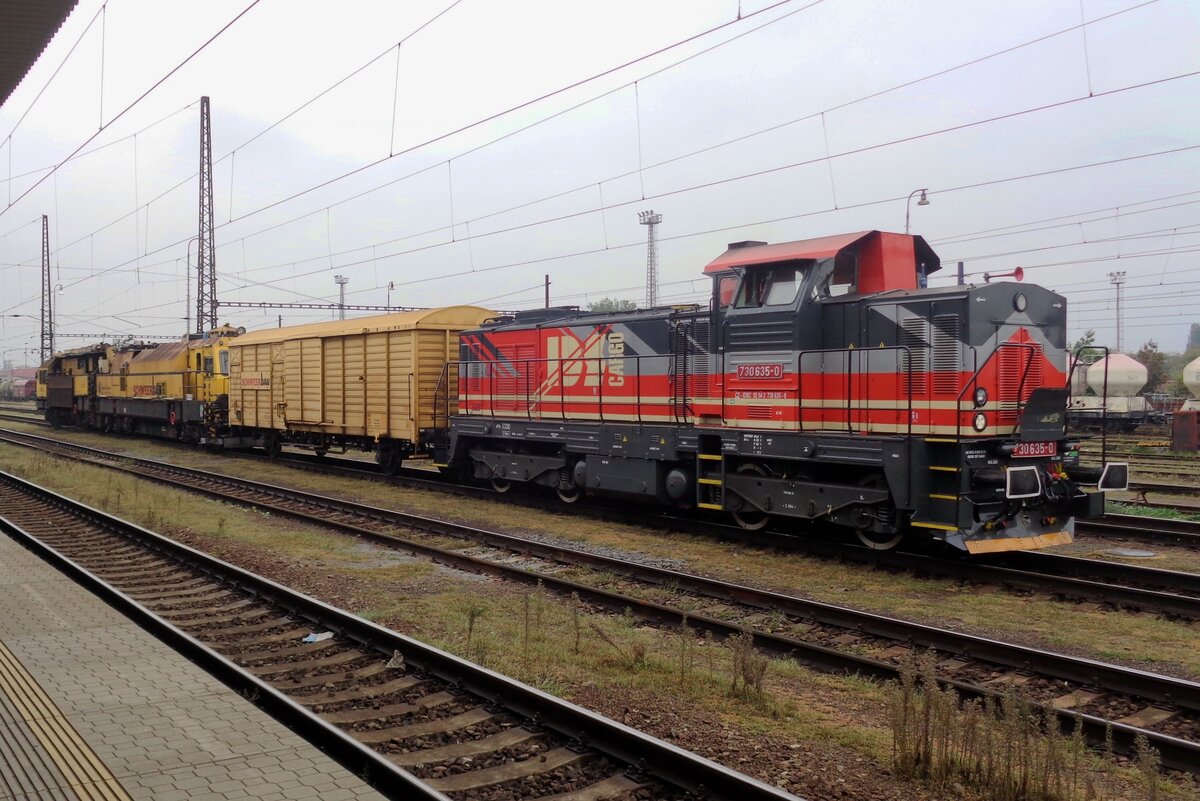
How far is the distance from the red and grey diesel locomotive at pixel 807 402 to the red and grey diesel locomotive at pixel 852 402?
24 mm

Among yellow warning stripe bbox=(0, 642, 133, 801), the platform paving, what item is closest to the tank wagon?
the platform paving

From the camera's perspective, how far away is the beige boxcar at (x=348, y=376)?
18328 mm

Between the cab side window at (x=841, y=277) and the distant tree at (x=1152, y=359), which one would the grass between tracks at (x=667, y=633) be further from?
the distant tree at (x=1152, y=359)

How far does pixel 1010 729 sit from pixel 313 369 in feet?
64.4

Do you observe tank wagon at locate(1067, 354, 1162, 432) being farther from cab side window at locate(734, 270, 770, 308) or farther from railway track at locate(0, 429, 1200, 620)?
cab side window at locate(734, 270, 770, 308)

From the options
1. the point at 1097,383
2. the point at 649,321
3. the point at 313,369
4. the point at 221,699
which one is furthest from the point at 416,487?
the point at 1097,383

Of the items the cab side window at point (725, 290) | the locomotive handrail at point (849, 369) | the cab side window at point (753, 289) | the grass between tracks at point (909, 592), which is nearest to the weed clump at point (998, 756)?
the grass between tracks at point (909, 592)

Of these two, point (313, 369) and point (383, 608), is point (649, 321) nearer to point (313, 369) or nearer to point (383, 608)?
point (383, 608)

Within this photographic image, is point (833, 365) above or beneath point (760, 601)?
above

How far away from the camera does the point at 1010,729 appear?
4598 millimetres

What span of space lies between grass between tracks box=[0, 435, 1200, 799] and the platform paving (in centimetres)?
196

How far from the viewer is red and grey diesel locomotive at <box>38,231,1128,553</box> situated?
977 centimetres

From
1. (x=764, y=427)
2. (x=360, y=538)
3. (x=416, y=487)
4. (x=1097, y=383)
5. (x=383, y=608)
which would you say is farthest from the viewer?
(x=1097, y=383)

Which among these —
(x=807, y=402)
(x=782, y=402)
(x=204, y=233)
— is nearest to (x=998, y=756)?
(x=807, y=402)
